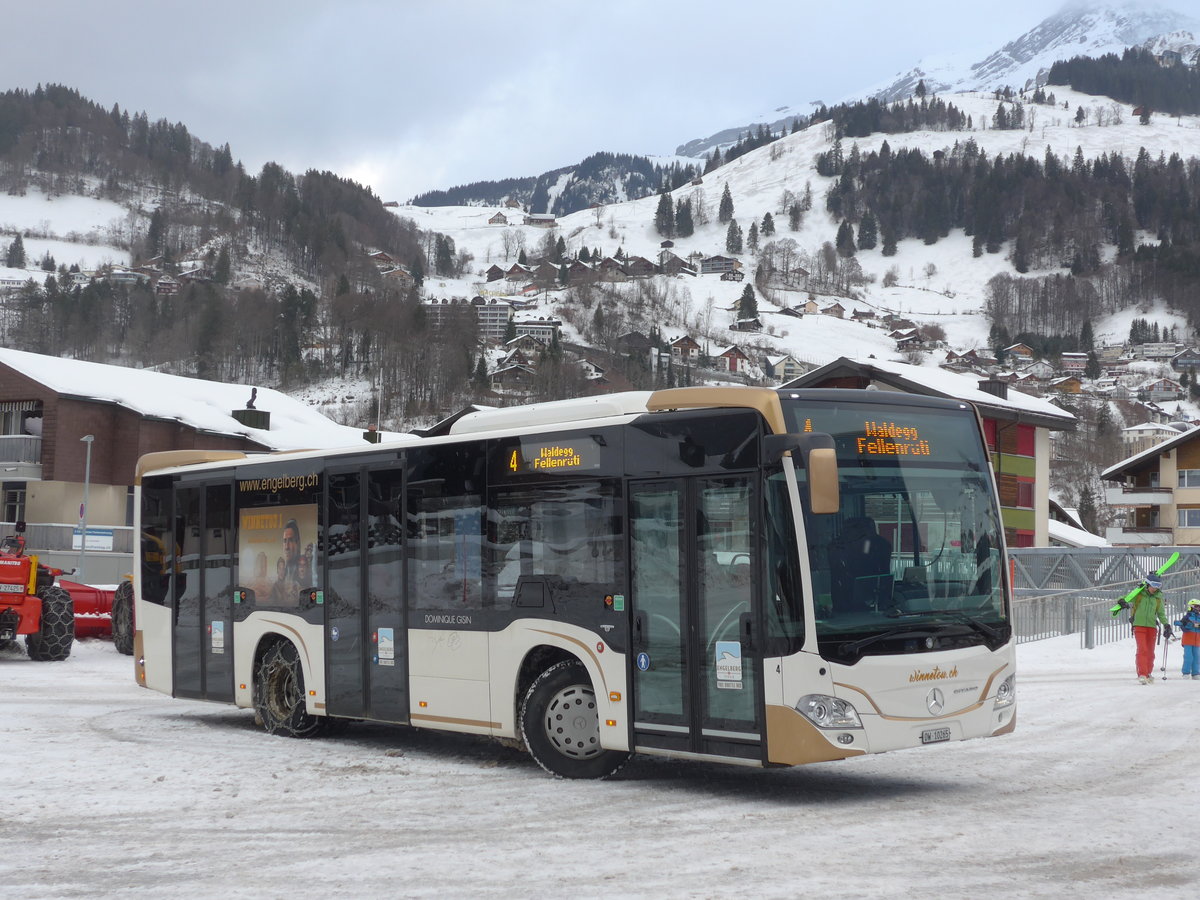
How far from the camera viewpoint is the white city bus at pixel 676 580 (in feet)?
30.2

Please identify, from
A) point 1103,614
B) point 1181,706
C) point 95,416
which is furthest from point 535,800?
point 95,416

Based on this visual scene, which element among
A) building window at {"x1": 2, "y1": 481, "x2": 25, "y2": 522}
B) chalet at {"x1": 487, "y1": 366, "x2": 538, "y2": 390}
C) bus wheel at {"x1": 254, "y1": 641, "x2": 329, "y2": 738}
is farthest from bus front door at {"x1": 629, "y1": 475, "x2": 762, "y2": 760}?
chalet at {"x1": 487, "y1": 366, "x2": 538, "y2": 390}

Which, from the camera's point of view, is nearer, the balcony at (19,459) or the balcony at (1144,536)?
the balcony at (19,459)

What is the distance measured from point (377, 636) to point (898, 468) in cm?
515

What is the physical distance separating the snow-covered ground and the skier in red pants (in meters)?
4.90

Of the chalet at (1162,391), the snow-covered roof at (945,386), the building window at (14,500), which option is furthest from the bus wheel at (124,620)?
the chalet at (1162,391)

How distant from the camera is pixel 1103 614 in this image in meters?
27.6

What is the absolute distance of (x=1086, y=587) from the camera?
33.6 m

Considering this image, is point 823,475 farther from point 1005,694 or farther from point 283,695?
point 283,695

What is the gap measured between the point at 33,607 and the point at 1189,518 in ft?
223

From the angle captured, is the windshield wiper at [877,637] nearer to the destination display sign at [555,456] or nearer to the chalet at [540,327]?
the destination display sign at [555,456]

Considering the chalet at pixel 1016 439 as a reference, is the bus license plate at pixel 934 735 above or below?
below

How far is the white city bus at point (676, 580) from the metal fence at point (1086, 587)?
46.8ft

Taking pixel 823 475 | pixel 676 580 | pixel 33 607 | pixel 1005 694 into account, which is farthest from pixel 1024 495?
pixel 823 475
